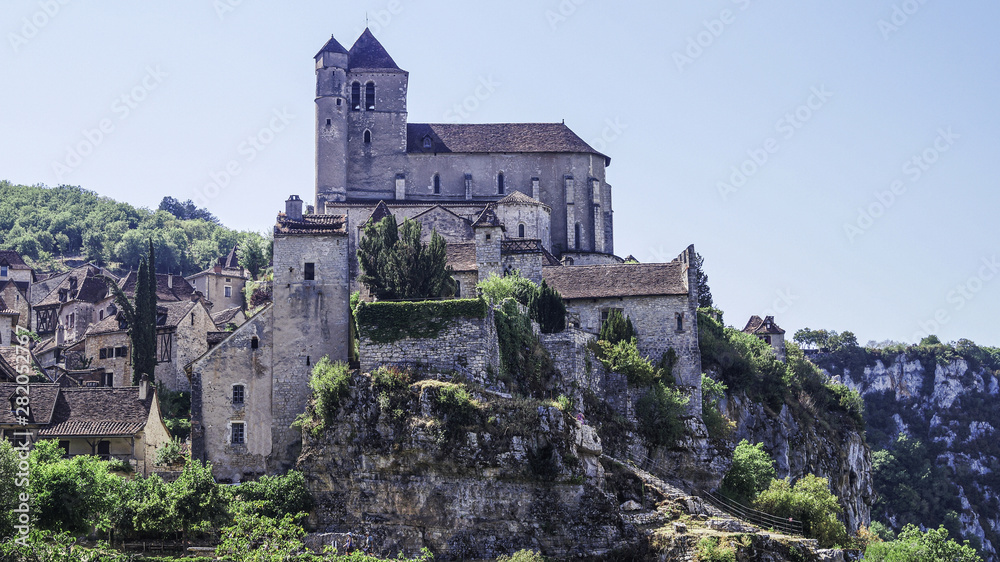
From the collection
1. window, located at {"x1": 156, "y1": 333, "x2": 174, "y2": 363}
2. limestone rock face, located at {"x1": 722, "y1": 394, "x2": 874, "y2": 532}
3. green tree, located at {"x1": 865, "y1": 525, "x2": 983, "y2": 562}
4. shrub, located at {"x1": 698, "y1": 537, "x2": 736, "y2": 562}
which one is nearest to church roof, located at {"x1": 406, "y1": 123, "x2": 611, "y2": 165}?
window, located at {"x1": 156, "y1": 333, "x2": 174, "y2": 363}

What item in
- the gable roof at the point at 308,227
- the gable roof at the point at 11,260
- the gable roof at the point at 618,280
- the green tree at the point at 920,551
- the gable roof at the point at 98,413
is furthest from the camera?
the gable roof at the point at 11,260

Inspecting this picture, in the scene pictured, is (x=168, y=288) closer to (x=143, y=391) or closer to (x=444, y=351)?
(x=143, y=391)

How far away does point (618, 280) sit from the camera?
206ft

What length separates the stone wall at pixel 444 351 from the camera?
51062mm

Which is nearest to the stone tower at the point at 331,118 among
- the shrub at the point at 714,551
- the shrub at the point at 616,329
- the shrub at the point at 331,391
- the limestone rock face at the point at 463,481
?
the shrub at the point at 616,329

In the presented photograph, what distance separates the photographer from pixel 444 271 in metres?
57.1

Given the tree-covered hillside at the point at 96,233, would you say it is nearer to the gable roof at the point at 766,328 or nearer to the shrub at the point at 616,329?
the gable roof at the point at 766,328

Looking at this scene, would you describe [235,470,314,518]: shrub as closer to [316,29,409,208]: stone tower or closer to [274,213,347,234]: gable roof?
[274,213,347,234]: gable roof

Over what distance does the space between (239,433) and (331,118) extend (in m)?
36.4

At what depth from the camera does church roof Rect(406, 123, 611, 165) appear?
288 ft

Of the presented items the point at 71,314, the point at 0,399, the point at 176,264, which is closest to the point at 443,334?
the point at 0,399

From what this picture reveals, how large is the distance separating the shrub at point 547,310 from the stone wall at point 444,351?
22.1 feet

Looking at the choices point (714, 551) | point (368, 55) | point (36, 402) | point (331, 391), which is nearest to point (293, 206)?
point (368, 55)

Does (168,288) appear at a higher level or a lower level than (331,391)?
higher
